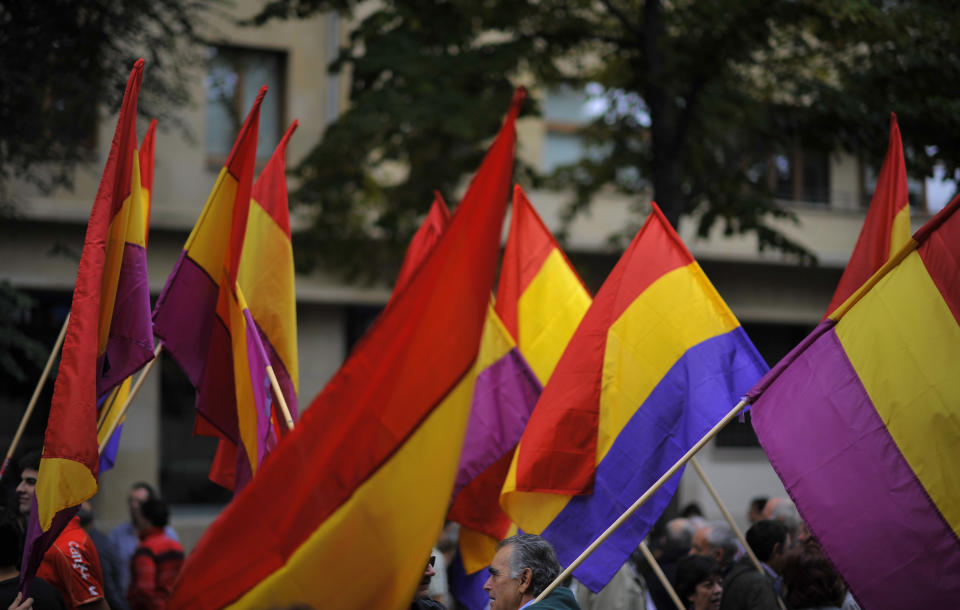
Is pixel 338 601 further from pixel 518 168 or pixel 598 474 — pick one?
pixel 518 168

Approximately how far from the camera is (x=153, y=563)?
8148mm

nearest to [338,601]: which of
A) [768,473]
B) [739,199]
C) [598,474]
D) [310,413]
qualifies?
[310,413]

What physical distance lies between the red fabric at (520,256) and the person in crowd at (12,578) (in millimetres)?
3338

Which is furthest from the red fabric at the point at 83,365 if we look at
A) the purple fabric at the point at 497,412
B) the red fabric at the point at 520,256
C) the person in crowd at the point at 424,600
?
the red fabric at the point at 520,256

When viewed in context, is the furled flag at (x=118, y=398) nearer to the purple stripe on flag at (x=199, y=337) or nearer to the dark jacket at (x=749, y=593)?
the purple stripe on flag at (x=199, y=337)

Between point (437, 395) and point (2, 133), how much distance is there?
8593 mm

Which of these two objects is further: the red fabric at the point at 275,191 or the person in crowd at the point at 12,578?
the red fabric at the point at 275,191

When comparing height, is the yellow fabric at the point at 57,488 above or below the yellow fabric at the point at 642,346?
below

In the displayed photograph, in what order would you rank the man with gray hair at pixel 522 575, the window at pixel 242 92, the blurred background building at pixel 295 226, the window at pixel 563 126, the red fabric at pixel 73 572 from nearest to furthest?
the man with gray hair at pixel 522 575
the red fabric at pixel 73 572
the blurred background building at pixel 295 226
the window at pixel 242 92
the window at pixel 563 126

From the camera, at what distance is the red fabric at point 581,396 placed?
18.2ft

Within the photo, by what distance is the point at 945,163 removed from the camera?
10273 millimetres

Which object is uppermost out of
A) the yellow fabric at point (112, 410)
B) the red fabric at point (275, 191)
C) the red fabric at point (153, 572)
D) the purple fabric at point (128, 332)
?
the red fabric at point (275, 191)

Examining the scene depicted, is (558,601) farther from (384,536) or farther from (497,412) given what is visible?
(497,412)

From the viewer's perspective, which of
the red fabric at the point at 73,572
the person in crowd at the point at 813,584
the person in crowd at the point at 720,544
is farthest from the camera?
the person in crowd at the point at 720,544
